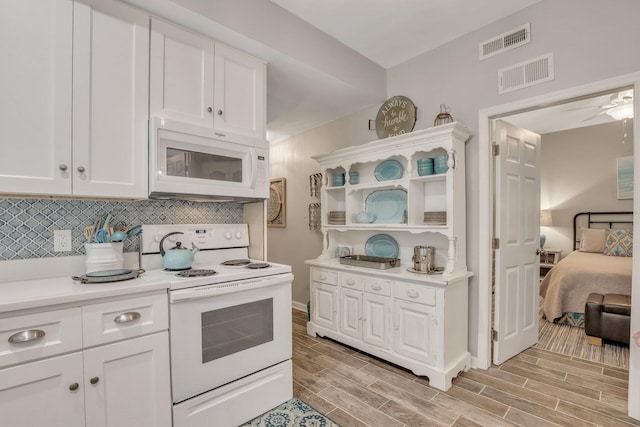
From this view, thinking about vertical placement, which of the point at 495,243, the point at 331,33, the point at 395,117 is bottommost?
the point at 495,243

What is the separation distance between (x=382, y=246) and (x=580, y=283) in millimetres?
2509

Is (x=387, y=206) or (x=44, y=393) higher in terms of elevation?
(x=387, y=206)

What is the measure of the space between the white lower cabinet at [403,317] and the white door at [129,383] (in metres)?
1.73

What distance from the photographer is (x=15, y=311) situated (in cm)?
126

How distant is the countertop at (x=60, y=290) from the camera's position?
1.29m

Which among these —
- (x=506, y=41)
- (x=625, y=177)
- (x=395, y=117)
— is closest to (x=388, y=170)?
(x=395, y=117)

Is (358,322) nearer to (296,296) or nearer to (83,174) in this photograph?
(296,296)

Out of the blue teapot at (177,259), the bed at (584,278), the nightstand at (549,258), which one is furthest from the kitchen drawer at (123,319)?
the nightstand at (549,258)

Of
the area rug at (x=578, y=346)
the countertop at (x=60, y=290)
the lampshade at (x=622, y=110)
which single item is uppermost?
the lampshade at (x=622, y=110)

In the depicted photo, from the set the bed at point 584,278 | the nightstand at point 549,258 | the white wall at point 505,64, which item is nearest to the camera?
the white wall at point 505,64

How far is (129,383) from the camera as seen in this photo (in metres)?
1.54

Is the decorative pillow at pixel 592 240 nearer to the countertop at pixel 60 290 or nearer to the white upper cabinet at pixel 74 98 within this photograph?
the countertop at pixel 60 290

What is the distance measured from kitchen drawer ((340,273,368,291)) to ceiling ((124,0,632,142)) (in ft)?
5.99

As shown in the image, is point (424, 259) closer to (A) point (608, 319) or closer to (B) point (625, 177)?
(A) point (608, 319)
